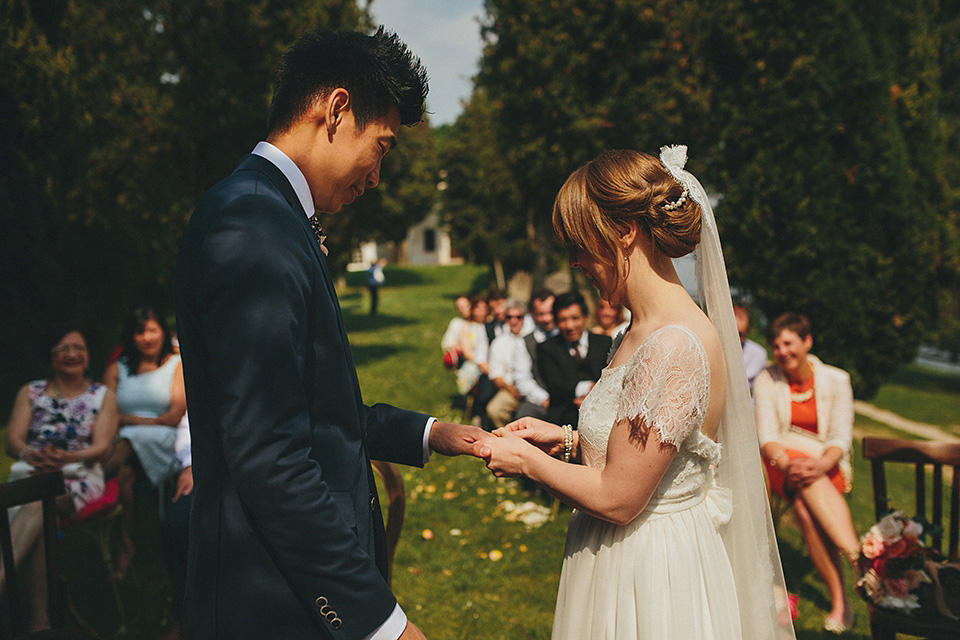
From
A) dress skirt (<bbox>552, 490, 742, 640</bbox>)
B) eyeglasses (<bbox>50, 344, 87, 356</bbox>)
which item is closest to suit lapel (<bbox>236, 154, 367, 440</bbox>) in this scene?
dress skirt (<bbox>552, 490, 742, 640</bbox>)

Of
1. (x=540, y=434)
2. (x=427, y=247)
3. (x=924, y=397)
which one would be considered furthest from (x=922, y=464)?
(x=427, y=247)

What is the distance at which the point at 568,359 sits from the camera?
631cm

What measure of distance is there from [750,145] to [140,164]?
1028 centimetres

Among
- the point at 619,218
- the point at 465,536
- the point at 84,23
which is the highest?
the point at 84,23

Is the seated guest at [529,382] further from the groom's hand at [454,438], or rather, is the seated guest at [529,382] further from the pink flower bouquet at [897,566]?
the groom's hand at [454,438]

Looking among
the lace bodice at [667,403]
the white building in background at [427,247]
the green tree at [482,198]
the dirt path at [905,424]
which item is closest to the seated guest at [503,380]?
the lace bodice at [667,403]

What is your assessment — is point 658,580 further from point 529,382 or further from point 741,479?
point 529,382

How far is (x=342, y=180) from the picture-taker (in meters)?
1.74

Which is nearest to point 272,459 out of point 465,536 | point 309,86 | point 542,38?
point 309,86

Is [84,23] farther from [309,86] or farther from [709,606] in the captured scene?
[709,606]

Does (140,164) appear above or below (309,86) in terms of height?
above

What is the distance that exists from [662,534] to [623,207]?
1076mm

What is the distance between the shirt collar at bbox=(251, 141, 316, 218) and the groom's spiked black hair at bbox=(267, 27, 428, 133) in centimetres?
8

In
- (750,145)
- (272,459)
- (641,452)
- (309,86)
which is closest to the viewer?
(272,459)
